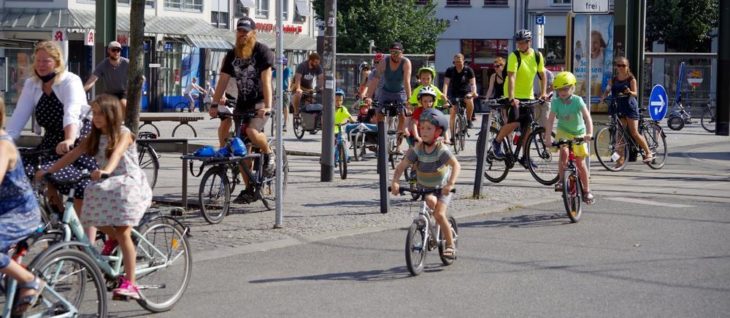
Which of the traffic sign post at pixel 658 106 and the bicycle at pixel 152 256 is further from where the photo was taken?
the traffic sign post at pixel 658 106

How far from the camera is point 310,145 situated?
24.3 m

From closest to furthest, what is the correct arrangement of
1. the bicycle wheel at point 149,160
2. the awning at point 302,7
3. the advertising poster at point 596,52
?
the bicycle wheel at point 149,160
the advertising poster at point 596,52
the awning at point 302,7

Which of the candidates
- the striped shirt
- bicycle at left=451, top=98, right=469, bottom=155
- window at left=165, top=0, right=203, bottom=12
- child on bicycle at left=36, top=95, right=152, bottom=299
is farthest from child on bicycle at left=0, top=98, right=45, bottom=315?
window at left=165, top=0, right=203, bottom=12

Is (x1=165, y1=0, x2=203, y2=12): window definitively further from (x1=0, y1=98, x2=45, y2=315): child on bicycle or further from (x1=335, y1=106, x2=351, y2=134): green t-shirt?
(x1=0, y1=98, x2=45, y2=315): child on bicycle

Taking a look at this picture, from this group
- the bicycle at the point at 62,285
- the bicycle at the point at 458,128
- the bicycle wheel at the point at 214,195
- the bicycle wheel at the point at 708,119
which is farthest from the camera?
the bicycle wheel at the point at 708,119

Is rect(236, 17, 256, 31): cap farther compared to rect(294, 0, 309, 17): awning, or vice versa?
rect(294, 0, 309, 17): awning

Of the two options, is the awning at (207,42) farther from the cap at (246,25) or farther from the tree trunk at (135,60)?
the cap at (246,25)

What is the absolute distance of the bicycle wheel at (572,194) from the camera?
12.3 meters

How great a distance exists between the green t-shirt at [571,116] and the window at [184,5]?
40113 mm

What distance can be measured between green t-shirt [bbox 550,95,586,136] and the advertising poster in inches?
316

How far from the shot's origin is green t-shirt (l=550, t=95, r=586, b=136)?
1318 cm

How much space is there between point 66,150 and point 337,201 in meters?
5.83

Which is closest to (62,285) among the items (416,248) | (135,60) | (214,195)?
(416,248)

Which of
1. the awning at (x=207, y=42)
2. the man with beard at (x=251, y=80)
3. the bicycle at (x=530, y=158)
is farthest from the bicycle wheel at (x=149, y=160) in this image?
the awning at (x=207, y=42)
